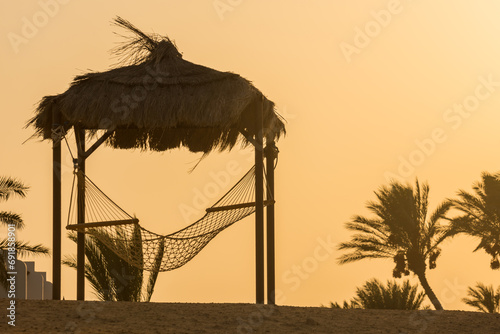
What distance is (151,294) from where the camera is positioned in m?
19.9

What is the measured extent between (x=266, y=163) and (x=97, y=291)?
7.33 meters

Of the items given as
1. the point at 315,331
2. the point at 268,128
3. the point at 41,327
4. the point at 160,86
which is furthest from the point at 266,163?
the point at 41,327

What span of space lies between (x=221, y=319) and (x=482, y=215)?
13744mm

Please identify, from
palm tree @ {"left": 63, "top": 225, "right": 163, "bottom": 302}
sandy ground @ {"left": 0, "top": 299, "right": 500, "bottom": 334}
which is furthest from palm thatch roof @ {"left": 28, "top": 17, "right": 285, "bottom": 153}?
palm tree @ {"left": 63, "top": 225, "right": 163, "bottom": 302}

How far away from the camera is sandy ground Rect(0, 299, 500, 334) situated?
10180 millimetres

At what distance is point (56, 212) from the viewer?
474 inches

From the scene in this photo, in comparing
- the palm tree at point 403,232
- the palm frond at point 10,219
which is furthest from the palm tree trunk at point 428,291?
the palm frond at point 10,219

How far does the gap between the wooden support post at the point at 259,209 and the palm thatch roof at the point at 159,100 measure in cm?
14

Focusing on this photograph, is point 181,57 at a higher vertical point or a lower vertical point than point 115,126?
higher

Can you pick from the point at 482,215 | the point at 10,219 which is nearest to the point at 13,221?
the point at 10,219

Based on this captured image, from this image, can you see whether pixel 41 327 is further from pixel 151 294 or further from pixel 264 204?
pixel 151 294

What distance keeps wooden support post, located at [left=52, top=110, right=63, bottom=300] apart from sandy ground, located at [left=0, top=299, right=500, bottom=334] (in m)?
0.52

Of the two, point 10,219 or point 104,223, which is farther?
point 10,219

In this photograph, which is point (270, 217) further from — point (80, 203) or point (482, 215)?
point (482, 215)
